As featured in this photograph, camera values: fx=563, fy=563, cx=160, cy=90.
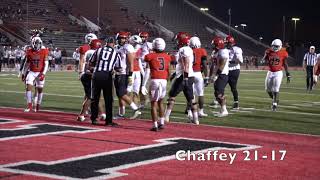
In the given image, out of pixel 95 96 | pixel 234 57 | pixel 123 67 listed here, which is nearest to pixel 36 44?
pixel 123 67

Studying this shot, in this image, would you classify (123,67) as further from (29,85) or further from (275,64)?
(275,64)

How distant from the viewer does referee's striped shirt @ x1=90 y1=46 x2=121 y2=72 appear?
1076cm

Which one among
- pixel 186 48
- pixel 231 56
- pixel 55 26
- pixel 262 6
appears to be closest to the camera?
pixel 186 48

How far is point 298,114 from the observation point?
45.1 ft

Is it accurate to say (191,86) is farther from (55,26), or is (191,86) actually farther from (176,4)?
(176,4)

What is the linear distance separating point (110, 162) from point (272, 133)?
13.5 feet

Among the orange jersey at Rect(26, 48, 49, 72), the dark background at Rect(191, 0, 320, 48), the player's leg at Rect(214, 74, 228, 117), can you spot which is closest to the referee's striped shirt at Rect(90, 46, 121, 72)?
the orange jersey at Rect(26, 48, 49, 72)

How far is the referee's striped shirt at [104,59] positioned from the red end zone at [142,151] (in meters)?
1.14

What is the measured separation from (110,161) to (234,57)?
7.95 meters

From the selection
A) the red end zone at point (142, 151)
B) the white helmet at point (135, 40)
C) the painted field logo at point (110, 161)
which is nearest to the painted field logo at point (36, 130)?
the red end zone at point (142, 151)

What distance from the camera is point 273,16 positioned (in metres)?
64.2

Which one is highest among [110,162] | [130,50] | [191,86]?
[130,50]

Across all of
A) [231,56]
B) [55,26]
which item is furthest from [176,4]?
[231,56]

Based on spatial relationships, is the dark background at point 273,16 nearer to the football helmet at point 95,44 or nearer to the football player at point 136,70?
the football player at point 136,70
